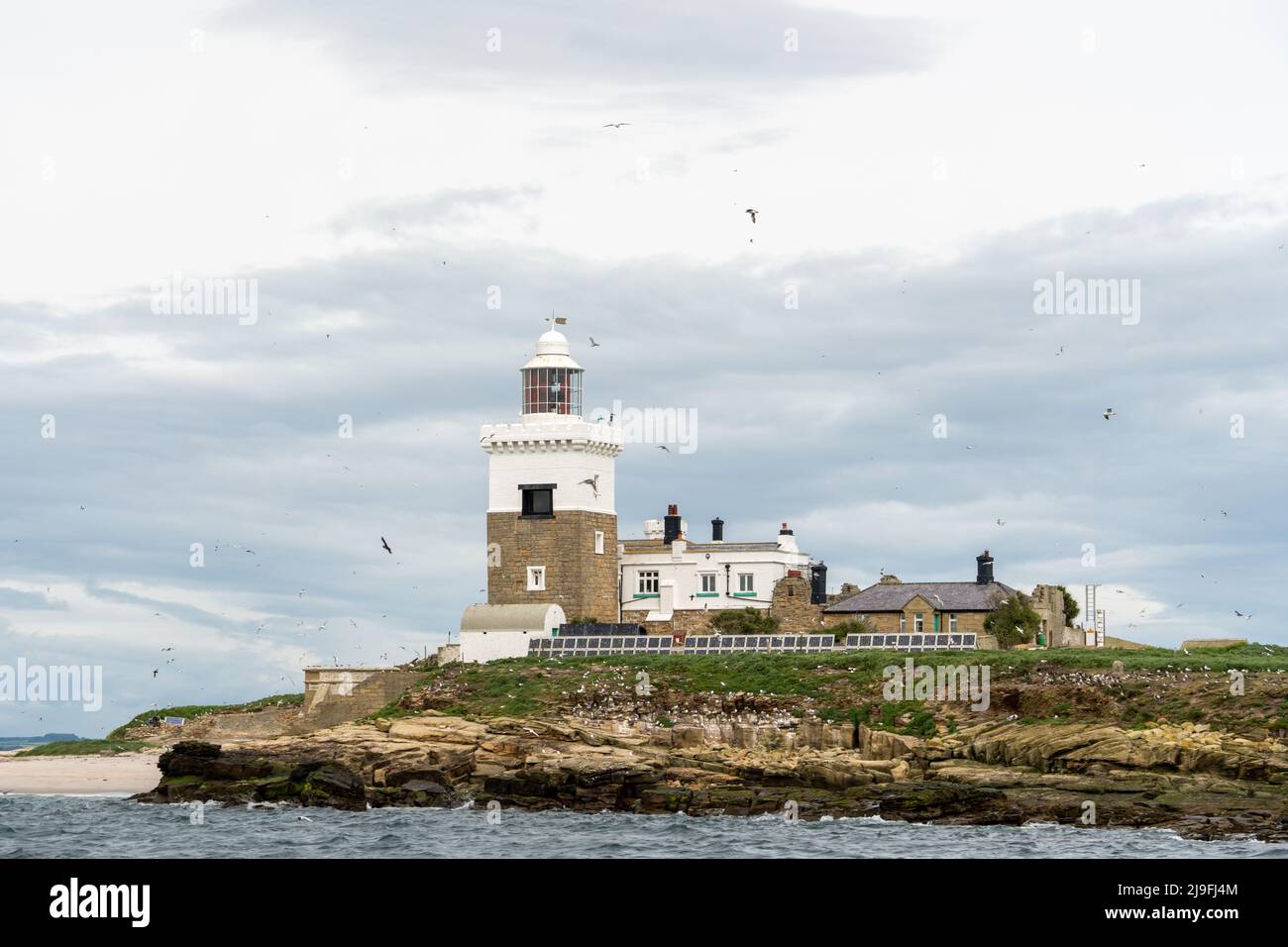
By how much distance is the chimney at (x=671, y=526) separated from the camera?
69.3 metres

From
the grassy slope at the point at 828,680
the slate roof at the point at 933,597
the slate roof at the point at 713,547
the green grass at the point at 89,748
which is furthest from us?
the slate roof at the point at 713,547

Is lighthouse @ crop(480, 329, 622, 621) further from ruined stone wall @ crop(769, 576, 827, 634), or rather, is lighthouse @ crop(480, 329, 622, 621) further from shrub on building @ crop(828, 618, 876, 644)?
shrub on building @ crop(828, 618, 876, 644)

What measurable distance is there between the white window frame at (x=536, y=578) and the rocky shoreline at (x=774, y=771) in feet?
39.2

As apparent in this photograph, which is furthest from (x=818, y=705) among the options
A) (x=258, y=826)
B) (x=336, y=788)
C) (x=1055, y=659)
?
(x=258, y=826)

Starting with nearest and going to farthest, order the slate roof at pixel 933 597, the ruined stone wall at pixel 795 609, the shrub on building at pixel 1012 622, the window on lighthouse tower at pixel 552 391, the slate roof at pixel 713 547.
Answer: the shrub on building at pixel 1012 622 < the slate roof at pixel 933 597 < the ruined stone wall at pixel 795 609 < the window on lighthouse tower at pixel 552 391 < the slate roof at pixel 713 547

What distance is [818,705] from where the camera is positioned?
52.7 metres

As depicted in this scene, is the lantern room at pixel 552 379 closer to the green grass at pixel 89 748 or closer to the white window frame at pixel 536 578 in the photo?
the white window frame at pixel 536 578

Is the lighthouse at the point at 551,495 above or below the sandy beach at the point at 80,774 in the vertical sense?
above

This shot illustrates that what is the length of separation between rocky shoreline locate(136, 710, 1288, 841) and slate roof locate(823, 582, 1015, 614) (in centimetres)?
1379

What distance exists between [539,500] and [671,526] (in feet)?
23.0

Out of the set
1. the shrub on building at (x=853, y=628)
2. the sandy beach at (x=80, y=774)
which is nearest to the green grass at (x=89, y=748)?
the sandy beach at (x=80, y=774)
